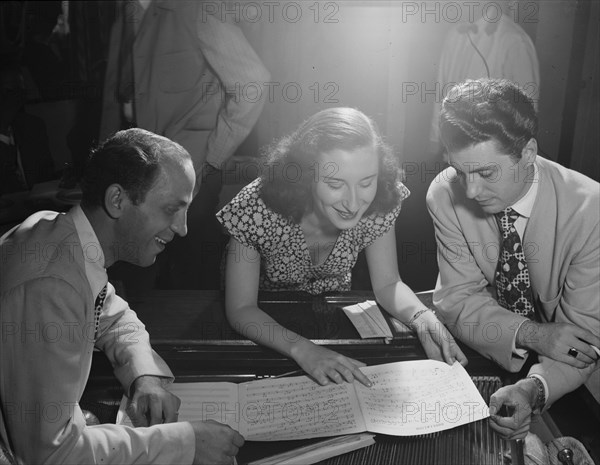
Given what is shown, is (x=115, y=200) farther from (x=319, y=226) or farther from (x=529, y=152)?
(x=529, y=152)

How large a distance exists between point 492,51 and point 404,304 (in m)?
1.62

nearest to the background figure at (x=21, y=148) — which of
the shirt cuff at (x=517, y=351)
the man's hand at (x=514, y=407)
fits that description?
the shirt cuff at (x=517, y=351)

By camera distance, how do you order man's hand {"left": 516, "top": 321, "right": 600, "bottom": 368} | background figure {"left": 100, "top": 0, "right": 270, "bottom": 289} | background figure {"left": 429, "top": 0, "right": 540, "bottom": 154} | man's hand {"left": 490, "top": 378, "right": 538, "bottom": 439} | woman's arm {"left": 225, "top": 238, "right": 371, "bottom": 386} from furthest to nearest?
background figure {"left": 100, "top": 0, "right": 270, "bottom": 289}, background figure {"left": 429, "top": 0, "right": 540, "bottom": 154}, man's hand {"left": 516, "top": 321, "right": 600, "bottom": 368}, woman's arm {"left": 225, "top": 238, "right": 371, "bottom": 386}, man's hand {"left": 490, "top": 378, "right": 538, "bottom": 439}

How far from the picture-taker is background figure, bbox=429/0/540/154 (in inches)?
127

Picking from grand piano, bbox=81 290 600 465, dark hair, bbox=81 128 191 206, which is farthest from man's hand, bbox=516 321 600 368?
dark hair, bbox=81 128 191 206

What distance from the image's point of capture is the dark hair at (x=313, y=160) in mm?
2283

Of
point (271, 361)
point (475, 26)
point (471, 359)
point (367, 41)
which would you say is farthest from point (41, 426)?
point (475, 26)

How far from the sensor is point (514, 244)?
2336 mm

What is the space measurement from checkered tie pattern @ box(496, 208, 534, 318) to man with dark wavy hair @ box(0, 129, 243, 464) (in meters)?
1.17

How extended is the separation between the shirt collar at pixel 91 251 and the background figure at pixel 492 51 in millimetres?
2187

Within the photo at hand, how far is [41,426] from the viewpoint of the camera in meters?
1.43

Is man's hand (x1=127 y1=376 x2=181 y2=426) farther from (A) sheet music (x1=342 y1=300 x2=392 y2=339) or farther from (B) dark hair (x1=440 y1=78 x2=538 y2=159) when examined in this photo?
(B) dark hair (x1=440 y1=78 x2=538 y2=159)

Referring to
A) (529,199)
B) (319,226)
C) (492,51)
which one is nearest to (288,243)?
(319,226)

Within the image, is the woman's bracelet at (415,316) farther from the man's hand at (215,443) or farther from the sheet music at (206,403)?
the man's hand at (215,443)
